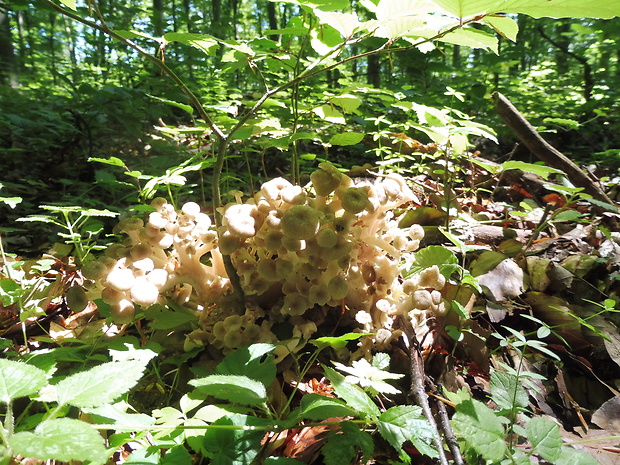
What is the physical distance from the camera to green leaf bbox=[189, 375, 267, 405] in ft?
3.43

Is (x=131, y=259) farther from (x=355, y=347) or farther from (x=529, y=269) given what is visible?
(x=529, y=269)

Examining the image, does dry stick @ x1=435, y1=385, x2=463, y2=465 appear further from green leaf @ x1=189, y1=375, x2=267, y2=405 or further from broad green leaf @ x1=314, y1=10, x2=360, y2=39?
broad green leaf @ x1=314, y1=10, x2=360, y2=39

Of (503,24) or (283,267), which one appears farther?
(283,267)

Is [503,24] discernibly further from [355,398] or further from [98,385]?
[98,385]

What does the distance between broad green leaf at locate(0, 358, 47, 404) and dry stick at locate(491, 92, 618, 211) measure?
10.5 feet

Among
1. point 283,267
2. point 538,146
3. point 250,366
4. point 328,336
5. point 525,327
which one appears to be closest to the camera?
point 250,366

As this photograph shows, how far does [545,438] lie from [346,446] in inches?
19.4

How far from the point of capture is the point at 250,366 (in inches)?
49.7

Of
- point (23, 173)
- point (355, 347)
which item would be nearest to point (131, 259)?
point (355, 347)

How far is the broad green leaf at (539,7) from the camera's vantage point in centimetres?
92

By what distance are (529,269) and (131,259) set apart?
2.06m

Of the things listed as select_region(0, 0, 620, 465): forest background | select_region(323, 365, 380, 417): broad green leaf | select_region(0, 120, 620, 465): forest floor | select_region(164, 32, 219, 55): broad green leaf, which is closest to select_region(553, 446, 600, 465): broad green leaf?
select_region(0, 0, 620, 465): forest background

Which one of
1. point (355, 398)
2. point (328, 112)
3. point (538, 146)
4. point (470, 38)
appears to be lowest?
point (355, 398)

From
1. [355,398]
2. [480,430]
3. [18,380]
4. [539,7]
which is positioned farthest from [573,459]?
[18,380]
